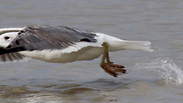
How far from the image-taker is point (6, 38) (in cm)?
719

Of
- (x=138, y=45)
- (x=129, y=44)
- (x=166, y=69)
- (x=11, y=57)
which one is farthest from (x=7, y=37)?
(x=166, y=69)

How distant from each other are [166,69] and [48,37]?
2106 millimetres

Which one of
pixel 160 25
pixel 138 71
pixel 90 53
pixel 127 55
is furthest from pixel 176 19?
pixel 90 53

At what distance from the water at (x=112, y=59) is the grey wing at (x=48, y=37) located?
707 mm

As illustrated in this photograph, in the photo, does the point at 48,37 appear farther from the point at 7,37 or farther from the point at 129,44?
the point at 129,44

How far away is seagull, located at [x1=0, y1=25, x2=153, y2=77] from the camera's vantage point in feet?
21.5

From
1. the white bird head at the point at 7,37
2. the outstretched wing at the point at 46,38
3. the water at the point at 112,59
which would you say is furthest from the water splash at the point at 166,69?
the white bird head at the point at 7,37

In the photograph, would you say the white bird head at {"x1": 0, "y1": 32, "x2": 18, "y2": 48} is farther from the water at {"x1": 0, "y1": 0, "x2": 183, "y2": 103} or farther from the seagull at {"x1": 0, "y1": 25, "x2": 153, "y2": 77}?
the water at {"x1": 0, "y1": 0, "x2": 183, "y2": 103}

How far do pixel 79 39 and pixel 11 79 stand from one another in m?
1.73

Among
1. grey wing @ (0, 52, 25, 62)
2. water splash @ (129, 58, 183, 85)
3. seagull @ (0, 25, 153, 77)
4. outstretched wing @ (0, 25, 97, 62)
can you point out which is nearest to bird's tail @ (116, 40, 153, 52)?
seagull @ (0, 25, 153, 77)

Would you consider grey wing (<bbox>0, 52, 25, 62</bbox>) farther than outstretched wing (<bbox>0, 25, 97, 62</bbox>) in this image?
Yes

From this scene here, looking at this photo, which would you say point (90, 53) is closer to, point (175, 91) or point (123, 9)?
point (175, 91)

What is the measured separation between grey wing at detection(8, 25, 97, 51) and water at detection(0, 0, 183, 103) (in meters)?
0.71

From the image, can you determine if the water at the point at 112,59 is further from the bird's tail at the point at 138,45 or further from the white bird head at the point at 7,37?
the white bird head at the point at 7,37
